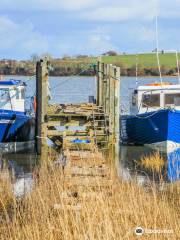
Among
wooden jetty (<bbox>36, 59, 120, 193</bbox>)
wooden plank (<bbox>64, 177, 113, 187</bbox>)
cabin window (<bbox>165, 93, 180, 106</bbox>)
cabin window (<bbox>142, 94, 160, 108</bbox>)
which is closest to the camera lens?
wooden plank (<bbox>64, 177, 113, 187</bbox>)

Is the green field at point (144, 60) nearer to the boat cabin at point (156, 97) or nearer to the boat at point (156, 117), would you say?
the boat at point (156, 117)

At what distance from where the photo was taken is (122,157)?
22766 millimetres

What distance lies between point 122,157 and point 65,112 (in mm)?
2783

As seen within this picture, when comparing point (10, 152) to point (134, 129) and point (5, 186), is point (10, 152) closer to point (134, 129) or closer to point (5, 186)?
point (134, 129)

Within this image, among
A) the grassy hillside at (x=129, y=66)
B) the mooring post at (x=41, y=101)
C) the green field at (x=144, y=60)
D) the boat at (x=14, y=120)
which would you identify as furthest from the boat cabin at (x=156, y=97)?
the green field at (x=144, y=60)

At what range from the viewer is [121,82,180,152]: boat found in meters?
25.2

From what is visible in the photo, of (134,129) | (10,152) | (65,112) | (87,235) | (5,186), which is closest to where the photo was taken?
(87,235)

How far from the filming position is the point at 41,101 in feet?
67.8

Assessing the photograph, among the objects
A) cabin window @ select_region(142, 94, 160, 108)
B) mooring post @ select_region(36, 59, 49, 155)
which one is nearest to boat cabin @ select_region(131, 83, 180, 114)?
cabin window @ select_region(142, 94, 160, 108)

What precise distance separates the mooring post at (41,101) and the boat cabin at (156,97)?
679 cm

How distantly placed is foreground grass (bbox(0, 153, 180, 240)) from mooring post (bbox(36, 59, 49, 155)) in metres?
9.45

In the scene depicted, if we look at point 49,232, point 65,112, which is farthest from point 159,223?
point 65,112

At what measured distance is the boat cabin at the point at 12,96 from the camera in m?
26.3

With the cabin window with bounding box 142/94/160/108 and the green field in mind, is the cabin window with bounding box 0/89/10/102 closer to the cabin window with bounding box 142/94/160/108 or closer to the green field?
the cabin window with bounding box 142/94/160/108
